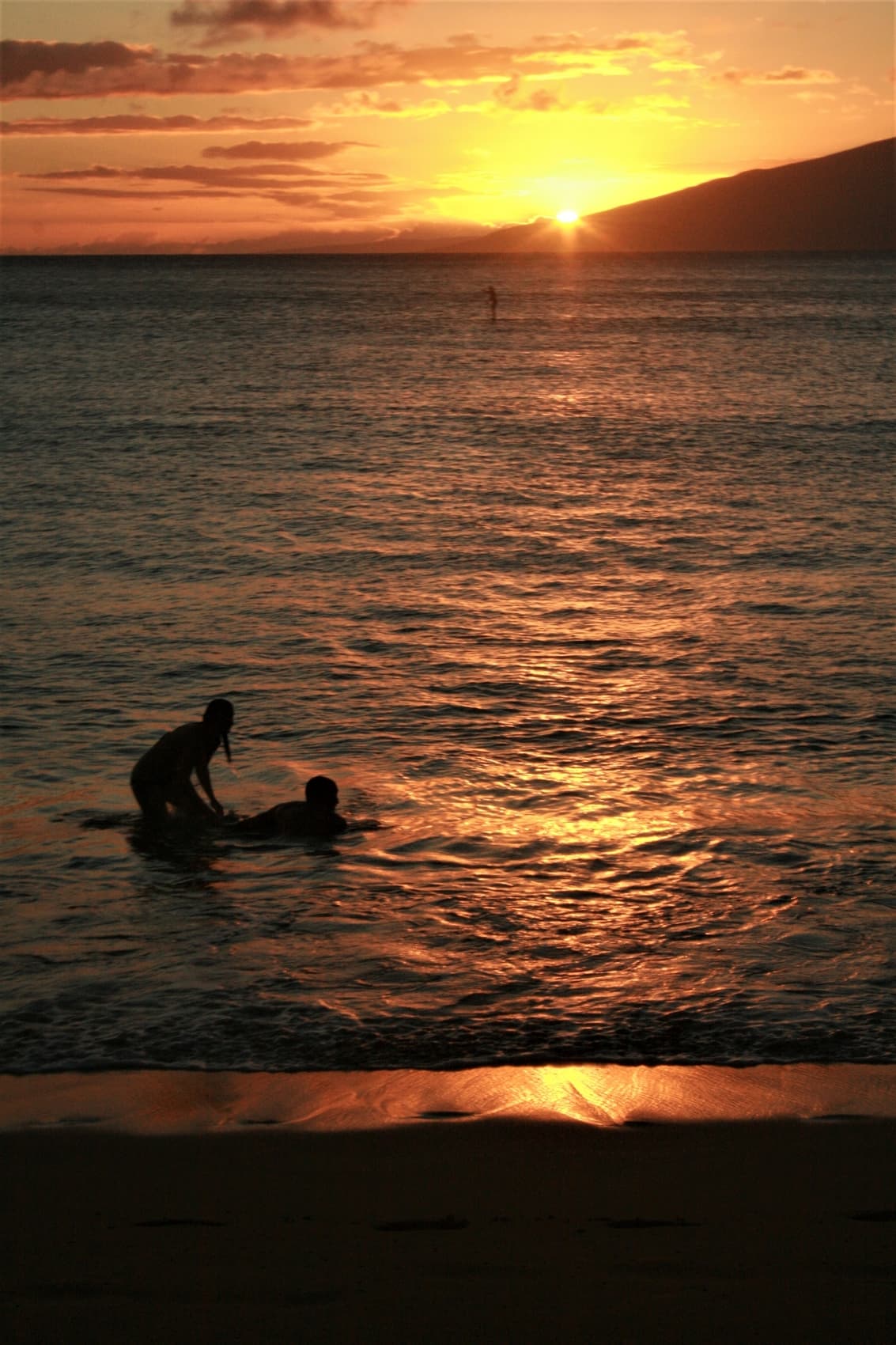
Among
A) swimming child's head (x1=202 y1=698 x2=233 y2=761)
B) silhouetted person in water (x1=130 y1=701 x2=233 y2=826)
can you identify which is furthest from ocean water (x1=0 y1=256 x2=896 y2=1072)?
swimming child's head (x1=202 y1=698 x2=233 y2=761)

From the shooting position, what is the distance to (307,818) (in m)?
11.0

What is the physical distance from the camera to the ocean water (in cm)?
817

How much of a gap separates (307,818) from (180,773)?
116 centimetres

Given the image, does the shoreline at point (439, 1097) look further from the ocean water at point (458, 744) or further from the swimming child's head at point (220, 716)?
the swimming child's head at point (220, 716)

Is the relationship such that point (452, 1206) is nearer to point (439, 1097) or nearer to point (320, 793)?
point (439, 1097)

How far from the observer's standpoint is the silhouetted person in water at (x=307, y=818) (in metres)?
11.0

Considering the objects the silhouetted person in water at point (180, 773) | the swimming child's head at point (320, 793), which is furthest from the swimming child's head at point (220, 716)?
the swimming child's head at point (320, 793)

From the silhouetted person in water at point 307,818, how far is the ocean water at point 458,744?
0.49ft

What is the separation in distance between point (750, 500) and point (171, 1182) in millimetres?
24484

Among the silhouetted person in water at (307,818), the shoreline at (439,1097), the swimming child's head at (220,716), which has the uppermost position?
the swimming child's head at (220,716)

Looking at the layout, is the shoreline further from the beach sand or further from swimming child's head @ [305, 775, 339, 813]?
swimming child's head @ [305, 775, 339, 813]

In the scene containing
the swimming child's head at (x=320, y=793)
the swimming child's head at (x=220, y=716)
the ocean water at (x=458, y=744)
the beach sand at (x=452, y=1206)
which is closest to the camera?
the beach sand at (x=452, y=1206)

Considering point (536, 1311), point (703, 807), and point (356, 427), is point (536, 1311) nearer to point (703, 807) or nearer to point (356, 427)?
point (703, 807)

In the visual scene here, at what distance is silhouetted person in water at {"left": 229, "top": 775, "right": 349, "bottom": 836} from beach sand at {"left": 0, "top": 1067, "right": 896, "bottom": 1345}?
3.84 meters
